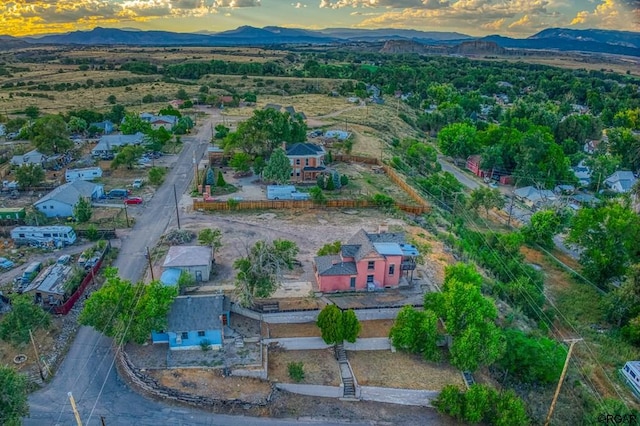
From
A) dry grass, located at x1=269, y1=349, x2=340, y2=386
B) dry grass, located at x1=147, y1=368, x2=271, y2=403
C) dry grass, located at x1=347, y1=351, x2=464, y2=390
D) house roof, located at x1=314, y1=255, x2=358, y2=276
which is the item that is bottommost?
dry grass, located at x1=347, y1=351, x2=464, y2=390

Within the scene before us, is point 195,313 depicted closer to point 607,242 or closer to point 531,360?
point 531,360

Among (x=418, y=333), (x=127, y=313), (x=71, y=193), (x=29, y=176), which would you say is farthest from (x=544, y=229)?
(x=29, y=176)

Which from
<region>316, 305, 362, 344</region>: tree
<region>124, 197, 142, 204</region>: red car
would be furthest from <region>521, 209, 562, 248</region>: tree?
<region>124, 197, 142, 204</region>: red car

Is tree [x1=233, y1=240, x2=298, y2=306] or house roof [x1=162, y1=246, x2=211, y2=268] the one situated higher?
tree [x1=233, y1=240, x2=298, y2=306]

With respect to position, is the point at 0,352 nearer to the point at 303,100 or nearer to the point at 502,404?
the point at 502,404

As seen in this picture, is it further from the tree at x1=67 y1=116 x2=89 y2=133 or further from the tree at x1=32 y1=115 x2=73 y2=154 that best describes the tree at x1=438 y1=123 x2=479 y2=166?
the tree at x1=67 y1=116 x2=89 y2=133

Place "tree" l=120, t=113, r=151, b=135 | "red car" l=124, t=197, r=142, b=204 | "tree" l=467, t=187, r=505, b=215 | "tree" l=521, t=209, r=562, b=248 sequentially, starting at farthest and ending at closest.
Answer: "tree" l=120, t=113, r=151, b=135 → "tree" l=467, t=187, r=505, b=215 → "red car" l=124, t=197, r=142, b=204 → "tree" l=521, t=209, r=562, b=248

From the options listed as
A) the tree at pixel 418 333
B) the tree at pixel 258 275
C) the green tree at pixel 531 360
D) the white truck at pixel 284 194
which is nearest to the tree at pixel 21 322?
the tree at pixel 258 275
